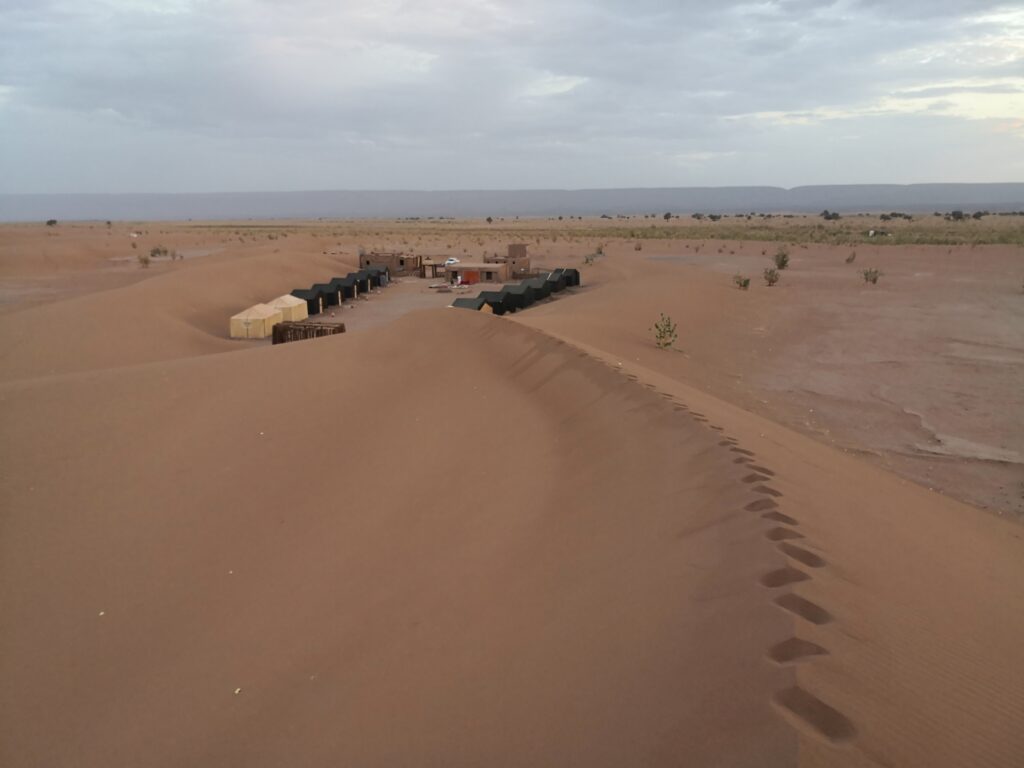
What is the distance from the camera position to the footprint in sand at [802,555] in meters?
5.44

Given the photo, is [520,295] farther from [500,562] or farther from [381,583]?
[381,583]

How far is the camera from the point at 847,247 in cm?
5772

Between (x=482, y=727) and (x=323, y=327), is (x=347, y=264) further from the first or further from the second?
(x=482, y=727)

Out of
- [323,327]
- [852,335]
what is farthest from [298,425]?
[852,335]

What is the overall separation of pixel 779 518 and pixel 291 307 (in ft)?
89.1

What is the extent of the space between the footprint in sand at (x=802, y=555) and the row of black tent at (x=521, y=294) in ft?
63.1

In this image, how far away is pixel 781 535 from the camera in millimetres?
5875

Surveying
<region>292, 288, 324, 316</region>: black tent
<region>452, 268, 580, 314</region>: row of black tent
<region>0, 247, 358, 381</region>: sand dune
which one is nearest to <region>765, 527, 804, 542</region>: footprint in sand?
<region>452, 268, 580, 314</region>: row of black tent

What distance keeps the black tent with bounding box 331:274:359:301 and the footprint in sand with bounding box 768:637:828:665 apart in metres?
33.6

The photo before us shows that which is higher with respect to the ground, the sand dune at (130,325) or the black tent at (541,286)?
the black tent at (541,286)

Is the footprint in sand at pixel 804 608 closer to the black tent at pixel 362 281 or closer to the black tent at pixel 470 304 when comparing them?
the black tent at pixel 470 304

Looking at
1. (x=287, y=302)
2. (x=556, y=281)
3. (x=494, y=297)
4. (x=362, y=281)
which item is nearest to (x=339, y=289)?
(x=362, y=281)

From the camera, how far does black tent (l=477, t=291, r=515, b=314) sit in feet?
93.5

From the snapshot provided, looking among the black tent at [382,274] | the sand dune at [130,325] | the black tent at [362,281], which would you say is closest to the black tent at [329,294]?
the black tent at [362,281]
